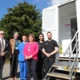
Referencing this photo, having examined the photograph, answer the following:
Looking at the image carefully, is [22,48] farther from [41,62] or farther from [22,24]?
[22,24]

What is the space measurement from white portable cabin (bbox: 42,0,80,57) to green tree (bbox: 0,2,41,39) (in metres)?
7.89

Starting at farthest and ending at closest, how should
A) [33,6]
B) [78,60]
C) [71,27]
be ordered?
[33,6], [71,27], [78,60]

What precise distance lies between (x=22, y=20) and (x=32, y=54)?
11137 millimetres

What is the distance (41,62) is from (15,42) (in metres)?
1.15

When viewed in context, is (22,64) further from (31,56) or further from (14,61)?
(31,56)

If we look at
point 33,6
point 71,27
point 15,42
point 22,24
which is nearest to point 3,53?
point 15,42

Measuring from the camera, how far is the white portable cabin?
607 cm

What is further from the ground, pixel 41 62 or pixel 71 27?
pixel 71 27

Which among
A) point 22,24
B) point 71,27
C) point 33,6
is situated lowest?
point 71,27

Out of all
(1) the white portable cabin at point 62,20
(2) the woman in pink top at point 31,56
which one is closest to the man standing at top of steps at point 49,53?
(2) the woman in pink top at point 31,56

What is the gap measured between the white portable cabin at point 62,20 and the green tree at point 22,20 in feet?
25.9

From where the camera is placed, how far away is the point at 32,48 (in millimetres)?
4719

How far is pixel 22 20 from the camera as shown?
1548 centimetres

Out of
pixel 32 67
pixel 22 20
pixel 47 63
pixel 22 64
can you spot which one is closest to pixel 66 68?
pixel 47 63
